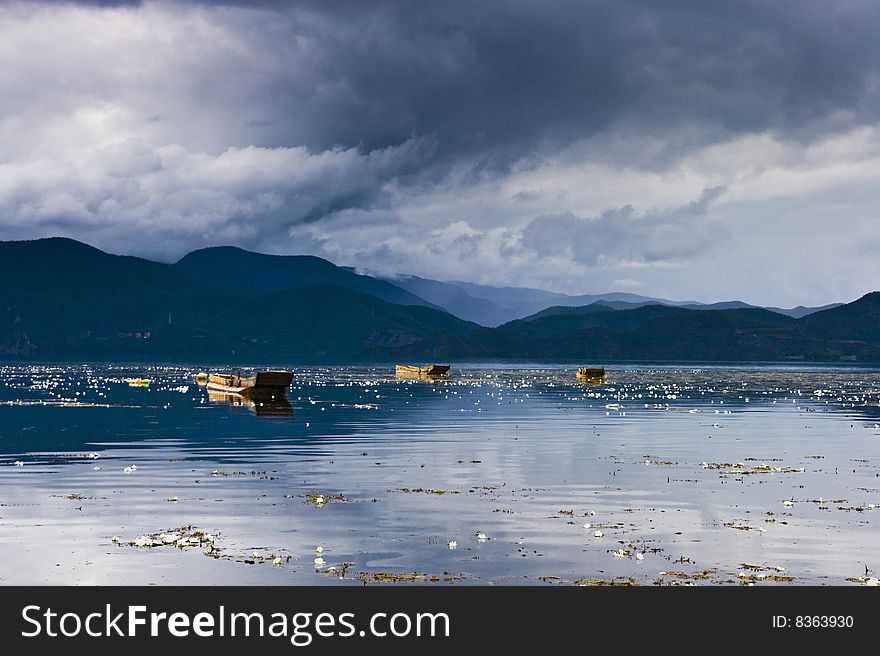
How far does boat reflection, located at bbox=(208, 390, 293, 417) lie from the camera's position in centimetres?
8873

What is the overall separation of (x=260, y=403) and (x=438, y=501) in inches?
2679

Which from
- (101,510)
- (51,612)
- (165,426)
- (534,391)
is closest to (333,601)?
(51,612)

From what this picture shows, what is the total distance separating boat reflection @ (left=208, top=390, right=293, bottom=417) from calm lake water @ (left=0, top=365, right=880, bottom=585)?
974 cm

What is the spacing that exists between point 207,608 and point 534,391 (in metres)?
112

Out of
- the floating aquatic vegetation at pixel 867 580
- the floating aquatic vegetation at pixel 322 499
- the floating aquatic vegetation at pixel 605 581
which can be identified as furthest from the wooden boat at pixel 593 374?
the floating aquatic vegetation at pixel 605 581

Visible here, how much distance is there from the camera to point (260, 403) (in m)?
103

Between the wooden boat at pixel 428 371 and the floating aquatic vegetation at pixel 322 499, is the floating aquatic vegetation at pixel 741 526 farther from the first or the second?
the wooden boat at pixel 428 371

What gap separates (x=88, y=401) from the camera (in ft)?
340

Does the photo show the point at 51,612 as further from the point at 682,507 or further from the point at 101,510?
the point at 682,507

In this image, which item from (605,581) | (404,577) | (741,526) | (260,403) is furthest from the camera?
(260,403)

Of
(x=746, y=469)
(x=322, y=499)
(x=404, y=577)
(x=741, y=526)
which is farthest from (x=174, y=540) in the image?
(x=746, y=469)

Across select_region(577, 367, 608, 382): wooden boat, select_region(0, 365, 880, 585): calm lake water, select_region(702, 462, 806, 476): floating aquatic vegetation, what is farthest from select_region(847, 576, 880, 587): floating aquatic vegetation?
select_region(577, 367, 608, 382): wooden boat

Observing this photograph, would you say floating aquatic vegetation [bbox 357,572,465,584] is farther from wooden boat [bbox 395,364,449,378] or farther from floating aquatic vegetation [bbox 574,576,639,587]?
wooden boat [bbox 395,364,449,378]

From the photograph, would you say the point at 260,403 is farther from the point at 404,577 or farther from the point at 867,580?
the point at 867,580
